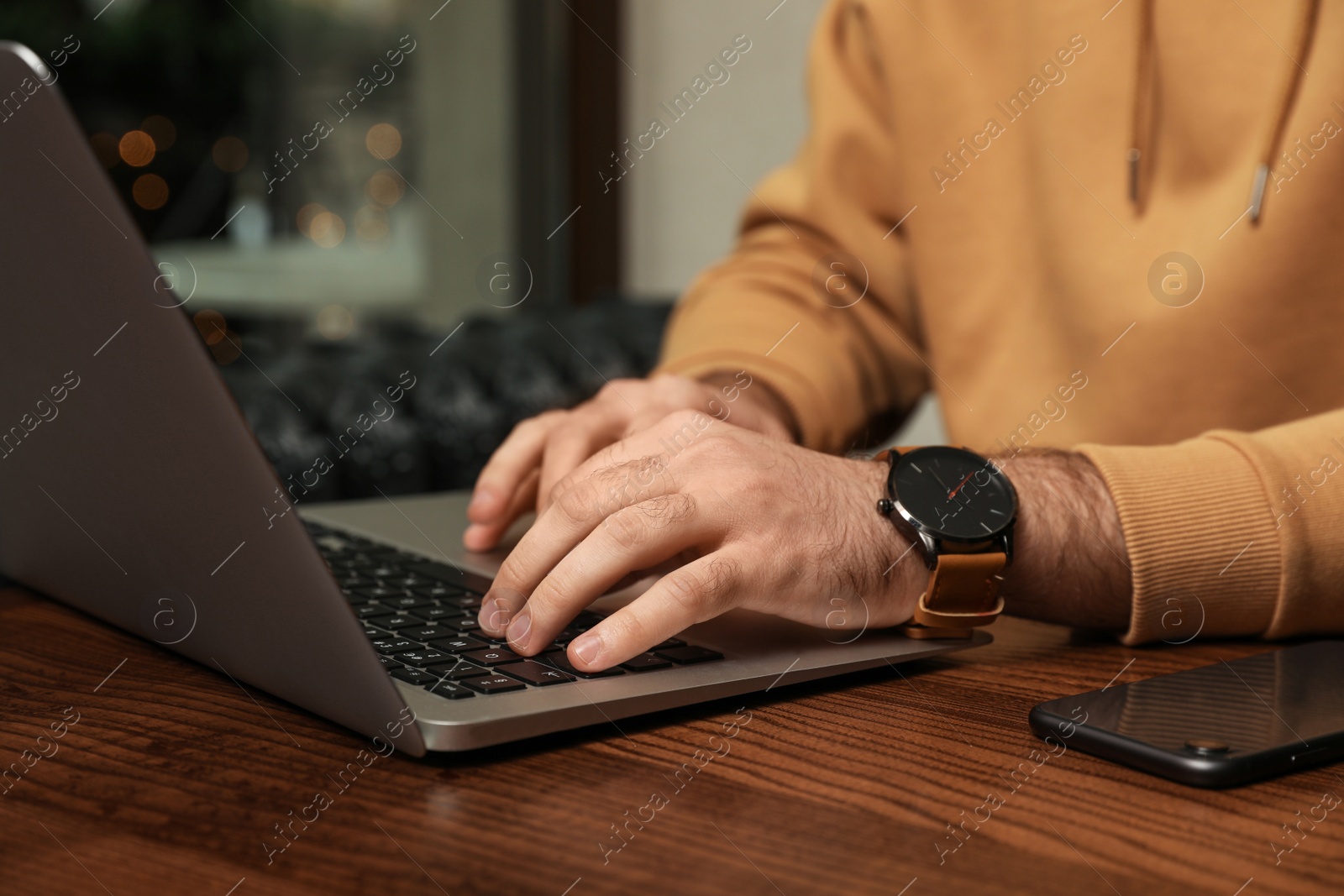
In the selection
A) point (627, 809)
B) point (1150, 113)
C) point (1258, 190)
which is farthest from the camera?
point (1150, 113)

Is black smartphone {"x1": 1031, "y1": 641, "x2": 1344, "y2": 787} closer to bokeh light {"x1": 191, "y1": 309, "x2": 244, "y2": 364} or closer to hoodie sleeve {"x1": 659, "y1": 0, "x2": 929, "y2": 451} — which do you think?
hoodie sleeve {"x1": 659, "y1": 0, "x2": 929, "y2": 451}

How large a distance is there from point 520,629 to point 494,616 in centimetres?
3

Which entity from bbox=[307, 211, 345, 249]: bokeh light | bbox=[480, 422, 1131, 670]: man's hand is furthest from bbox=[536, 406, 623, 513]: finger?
bbox=[307, 211, 345, 249]: bokeh light

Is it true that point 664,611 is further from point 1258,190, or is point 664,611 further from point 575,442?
point 1258,190

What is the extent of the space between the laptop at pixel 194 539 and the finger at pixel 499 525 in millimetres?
136

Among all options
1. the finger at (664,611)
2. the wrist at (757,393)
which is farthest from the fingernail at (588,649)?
the wrist at (757,393)

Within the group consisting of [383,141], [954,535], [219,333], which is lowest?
[954,535]

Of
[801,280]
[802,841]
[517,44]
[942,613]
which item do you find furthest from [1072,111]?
[517,44]

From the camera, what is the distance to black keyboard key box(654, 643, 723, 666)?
0.53 m

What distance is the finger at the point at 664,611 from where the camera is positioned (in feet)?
1.63

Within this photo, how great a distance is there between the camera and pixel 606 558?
1.76 feet

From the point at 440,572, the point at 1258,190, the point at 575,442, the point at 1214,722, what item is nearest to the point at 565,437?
the point at 575,442

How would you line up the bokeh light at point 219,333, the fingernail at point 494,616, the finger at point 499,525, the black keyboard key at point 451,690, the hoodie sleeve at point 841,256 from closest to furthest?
the black keyboard key at point 451,690 → the fingernail at point 494,616 → the finger at point 499,525 → the hoodie sleeve at point 841,256 → the bokeh light at point 219,333

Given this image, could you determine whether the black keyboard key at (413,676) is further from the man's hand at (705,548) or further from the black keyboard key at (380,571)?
the black keyboard key at (380,571)
